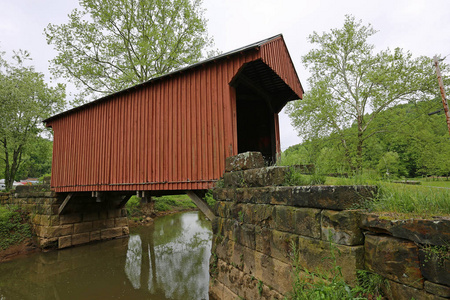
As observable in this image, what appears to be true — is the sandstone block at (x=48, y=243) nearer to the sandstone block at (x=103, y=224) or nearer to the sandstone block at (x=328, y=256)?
the sandstone block at (x=103, y=224)

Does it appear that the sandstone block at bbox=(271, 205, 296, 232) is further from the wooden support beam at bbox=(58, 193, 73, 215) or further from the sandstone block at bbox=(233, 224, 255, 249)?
the wooden support beam at bbox=(58, 193, 73, 215)

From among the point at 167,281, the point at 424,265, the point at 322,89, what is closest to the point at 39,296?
the point at 167,281

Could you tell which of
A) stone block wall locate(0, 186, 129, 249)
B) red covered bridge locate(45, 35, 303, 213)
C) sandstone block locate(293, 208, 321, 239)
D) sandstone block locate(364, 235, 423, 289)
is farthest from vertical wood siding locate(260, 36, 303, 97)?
stone block wall locate(0, 186, 129, 249)

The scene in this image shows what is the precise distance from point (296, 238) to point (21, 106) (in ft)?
61.3

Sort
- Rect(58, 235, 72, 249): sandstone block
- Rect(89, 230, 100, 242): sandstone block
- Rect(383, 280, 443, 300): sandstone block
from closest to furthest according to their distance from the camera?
Rect(383, 280, 443, 300): sandstone block, Rect(58, 235, 72, 249): sandstone block, Rect(89, 230, 100, 242): sandstone block

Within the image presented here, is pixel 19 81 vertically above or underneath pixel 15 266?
above

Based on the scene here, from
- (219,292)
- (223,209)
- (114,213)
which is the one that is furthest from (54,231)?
(223,209)

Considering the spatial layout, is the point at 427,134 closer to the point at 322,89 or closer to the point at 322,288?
the point at 322,89

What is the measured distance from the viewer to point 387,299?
2064 millimetres

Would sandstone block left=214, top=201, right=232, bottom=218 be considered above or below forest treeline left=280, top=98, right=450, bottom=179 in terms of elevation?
below

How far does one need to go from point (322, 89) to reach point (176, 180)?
1114 cm

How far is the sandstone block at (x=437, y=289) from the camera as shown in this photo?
171 centimetres

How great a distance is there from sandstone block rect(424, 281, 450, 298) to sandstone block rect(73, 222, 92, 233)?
469 inches

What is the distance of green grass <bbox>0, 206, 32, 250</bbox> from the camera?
9312 millimetres
